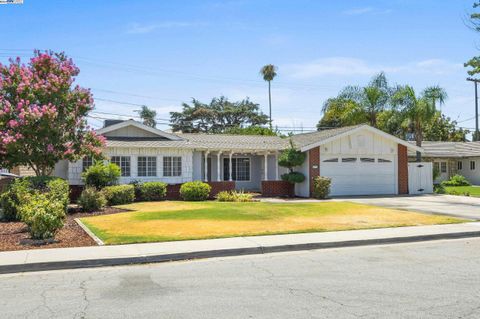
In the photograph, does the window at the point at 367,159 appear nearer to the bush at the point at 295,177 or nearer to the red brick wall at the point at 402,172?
the red brick wall at the point at 402,172

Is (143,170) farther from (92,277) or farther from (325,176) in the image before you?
(92,277)

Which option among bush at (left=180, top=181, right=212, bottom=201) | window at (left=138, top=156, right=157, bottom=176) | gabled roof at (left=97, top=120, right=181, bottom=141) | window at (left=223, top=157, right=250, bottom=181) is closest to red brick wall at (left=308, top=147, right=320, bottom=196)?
window at (left=223, top=157, right=250, bottom=181)

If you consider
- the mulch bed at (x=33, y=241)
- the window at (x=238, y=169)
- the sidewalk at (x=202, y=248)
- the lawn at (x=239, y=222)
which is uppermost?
the window at (x=238, y=169)

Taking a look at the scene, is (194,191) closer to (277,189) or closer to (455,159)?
(277,189)

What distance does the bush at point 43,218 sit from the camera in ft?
35.6

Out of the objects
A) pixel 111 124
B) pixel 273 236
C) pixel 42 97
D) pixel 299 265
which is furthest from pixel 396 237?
pixel 111 124

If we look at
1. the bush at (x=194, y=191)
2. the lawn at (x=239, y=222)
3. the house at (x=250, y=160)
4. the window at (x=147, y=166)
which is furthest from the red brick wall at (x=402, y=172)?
the window at (x=147, y=166)

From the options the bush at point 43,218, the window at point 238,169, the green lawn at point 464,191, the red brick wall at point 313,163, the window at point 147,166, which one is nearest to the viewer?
the bush at point 43,218

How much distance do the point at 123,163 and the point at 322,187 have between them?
1033 cm

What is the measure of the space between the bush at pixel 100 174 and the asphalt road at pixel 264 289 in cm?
1354

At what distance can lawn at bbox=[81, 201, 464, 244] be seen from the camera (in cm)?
1203

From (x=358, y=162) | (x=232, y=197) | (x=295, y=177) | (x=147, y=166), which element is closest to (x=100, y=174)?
(x=147, y=166)

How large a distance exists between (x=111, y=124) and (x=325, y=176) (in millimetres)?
12182

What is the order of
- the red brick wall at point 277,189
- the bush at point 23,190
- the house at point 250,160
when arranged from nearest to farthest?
1. the bush at point 23,190
2. the house at point 250,160
3. the red brick wall at point 277,189
